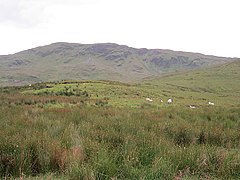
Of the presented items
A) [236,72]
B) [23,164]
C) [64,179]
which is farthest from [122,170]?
[236,72]

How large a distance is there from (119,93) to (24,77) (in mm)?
183458

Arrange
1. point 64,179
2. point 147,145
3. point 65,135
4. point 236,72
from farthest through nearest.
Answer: point 236,72, point 65,135, point 147,145, point 64,179

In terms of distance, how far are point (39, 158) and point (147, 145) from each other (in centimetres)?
213

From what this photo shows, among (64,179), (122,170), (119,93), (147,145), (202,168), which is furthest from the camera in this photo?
(119,93)

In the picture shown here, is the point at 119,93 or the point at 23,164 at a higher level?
the point at 23,164

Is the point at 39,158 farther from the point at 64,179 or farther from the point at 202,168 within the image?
the point at 202,168

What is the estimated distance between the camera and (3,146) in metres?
5.26

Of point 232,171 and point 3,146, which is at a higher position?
point 3,146

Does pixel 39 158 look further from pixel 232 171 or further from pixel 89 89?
pixel 89 89

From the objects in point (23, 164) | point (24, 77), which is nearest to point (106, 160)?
point (23, 164)

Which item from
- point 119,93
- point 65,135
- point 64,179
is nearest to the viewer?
point 64,179

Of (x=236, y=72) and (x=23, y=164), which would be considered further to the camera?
(x=236, y=72)

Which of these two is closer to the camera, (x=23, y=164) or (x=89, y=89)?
(x=23, y=164)

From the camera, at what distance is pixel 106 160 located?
470 cm
